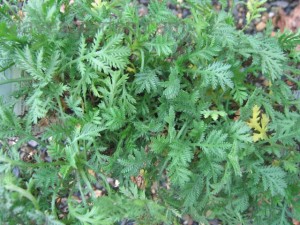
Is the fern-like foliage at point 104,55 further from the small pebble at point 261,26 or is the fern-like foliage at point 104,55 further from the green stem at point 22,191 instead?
the small pebble at point 261,26

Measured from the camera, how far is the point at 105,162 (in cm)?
129

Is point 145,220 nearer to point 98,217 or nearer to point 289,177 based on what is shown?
point 98,217

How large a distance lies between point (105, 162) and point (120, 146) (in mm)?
71

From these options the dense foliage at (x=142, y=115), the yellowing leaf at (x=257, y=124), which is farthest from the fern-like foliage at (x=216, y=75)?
the yellowing leaf at (x=257, y=124)

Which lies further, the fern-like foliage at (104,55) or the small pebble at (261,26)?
the small pebble at (261,26)

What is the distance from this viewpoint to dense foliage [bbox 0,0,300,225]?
1168 mm

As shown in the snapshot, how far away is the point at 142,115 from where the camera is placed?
1.36 m

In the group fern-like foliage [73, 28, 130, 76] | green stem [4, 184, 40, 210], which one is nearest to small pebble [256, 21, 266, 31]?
fern-like foliage [73, 28, 130, 76]

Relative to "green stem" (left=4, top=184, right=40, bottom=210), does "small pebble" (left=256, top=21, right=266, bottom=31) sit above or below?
above

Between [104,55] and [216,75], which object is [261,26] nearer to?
[216,75]

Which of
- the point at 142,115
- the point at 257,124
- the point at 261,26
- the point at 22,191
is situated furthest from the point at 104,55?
the point at 261,26

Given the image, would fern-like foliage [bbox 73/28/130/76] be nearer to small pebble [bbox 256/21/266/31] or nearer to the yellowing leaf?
the yellowing leaf

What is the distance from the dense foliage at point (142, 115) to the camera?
1168 mm

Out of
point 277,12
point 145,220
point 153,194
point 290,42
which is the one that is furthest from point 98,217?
point 277,12
